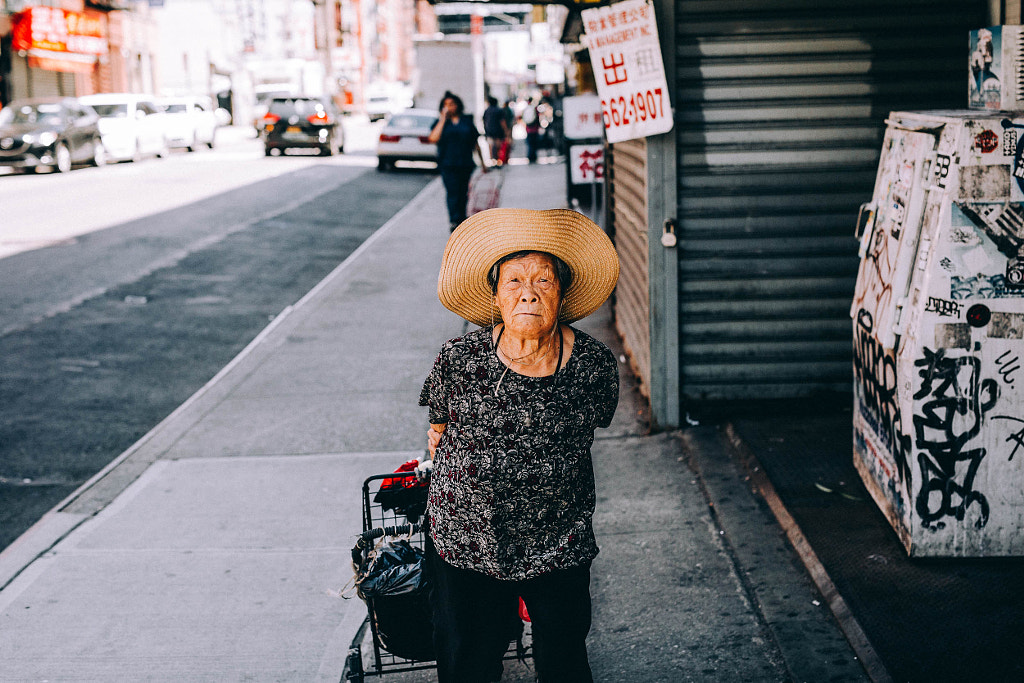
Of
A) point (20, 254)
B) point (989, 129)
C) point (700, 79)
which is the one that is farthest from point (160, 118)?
point (989, 129)

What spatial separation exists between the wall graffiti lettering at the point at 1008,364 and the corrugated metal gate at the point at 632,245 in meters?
2.37

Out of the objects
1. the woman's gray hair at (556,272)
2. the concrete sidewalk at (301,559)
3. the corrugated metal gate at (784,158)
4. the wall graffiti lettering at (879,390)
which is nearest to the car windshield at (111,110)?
the concrete sidewalk at (301,559)

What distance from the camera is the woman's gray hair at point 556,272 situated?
9.53 feet

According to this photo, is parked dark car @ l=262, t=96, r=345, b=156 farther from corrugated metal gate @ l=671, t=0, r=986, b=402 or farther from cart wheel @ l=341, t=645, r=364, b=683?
cart wheel @ l=341, t=645, r=364, b=683

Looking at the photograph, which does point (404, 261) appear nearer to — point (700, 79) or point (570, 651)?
point (700, 79)

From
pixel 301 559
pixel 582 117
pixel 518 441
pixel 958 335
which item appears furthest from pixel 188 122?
pixel 518 441

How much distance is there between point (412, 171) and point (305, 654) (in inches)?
901

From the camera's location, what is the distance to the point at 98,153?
27812 millimetres

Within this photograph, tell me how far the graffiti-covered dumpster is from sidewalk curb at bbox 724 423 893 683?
381 millimetres

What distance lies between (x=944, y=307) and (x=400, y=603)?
2.29m

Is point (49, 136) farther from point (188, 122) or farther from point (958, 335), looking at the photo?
point (958, 335)

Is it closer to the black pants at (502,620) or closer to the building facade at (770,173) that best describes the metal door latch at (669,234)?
the building facade at (770,173)

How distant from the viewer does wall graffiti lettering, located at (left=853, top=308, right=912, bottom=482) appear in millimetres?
4320

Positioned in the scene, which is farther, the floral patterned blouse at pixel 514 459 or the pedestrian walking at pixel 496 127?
the pedestrian walking at pixel 496 127
